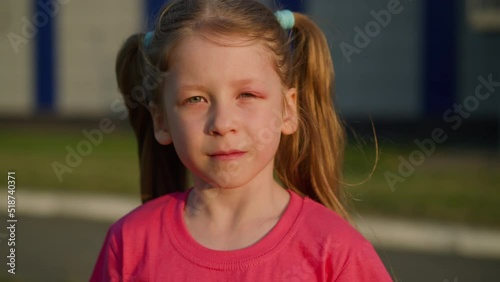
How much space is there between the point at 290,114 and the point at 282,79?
5.0 inches

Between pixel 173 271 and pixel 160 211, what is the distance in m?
0.27

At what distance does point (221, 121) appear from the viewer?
2.38m

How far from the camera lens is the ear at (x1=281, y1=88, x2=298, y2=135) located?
2.65 metres

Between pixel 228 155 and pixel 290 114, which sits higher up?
pixel 290 114

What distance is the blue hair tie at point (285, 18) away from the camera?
2.75m

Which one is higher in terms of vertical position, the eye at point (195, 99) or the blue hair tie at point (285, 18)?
the blue hair tie at point (285, 18)

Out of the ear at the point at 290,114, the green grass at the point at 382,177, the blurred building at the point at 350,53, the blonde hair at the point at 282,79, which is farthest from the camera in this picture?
the blurred building at the point at 350,53

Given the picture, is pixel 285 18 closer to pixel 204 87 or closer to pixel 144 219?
pixel 204 87

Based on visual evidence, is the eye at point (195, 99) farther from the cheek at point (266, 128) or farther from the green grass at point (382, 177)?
the green grass at point (382, 177)

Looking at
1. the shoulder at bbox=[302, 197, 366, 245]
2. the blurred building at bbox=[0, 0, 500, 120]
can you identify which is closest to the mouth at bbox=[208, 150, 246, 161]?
the shoulder at bbox=[302, 197, 366, 245]

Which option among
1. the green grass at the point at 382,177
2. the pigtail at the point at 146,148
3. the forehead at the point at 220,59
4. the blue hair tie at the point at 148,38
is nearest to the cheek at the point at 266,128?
the forehead at the point at 220,59

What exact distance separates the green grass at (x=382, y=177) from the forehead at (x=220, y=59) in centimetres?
350

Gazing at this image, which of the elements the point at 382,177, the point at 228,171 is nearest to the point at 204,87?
the point at 228,171

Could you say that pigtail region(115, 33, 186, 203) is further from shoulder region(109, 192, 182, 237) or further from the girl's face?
the girl's face
